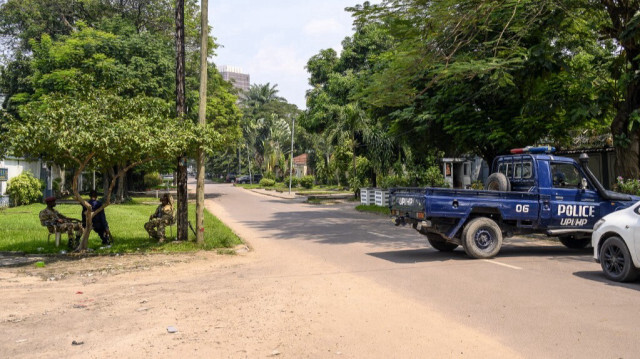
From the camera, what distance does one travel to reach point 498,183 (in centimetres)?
1143

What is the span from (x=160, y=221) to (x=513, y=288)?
9.01m

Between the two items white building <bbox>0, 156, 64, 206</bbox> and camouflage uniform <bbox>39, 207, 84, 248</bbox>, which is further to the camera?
white building <bbox>0, 156, 64, 206</bbox>

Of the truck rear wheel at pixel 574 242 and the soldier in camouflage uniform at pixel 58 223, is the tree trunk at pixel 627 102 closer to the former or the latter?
the truck rear wheel at pixel 574 242

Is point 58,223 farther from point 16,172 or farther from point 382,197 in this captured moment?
point 16,172

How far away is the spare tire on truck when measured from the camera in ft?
37.1

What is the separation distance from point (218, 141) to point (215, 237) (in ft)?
11.0

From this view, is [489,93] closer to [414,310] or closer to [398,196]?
→ [398,196]

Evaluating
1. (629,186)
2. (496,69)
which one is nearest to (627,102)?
(629,186)

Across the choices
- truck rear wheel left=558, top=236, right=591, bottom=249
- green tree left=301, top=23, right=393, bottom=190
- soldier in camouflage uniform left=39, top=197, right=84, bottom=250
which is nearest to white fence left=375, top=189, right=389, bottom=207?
green tree left=301, top=23, right=393, bottom=190

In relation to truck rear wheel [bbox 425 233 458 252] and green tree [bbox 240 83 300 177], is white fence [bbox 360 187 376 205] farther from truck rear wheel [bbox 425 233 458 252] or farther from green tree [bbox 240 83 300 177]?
green tree [bbox 240 83 300 177]

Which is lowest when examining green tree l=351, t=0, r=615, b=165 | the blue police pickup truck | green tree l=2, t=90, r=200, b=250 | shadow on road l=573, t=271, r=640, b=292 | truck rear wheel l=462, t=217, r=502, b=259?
shadow on road l=573, t=271, r=640, b=292

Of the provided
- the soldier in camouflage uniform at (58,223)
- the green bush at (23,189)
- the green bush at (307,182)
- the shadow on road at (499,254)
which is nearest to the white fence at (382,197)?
the shadow on road at (499,254)

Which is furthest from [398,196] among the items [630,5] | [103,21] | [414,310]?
[103,21]

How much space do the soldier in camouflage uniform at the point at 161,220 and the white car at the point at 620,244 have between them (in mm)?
9904
